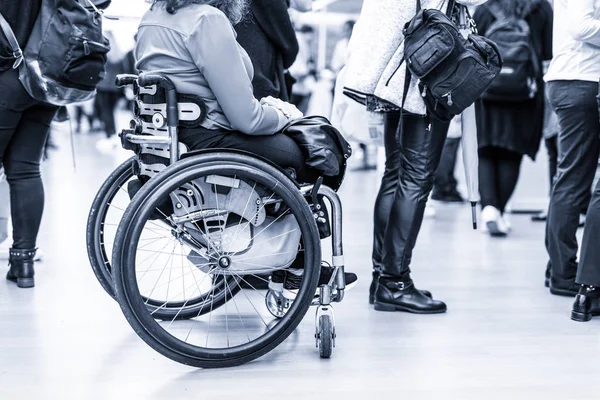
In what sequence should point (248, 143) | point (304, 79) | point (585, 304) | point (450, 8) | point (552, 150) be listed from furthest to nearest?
1. point (304, 79)
2. point (552, 150)
3. point (585, 304)
4. point (450, 8)
5. point (248, 143)

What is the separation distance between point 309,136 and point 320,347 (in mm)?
563

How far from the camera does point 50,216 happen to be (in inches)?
173

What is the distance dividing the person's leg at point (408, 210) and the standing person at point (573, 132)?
0.52 meters

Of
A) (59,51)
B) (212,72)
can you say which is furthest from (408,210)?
(59,51)

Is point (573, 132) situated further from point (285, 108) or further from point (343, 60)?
point (343, 60)

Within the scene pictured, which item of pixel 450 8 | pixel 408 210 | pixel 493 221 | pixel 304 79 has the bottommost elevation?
pixel 304 79

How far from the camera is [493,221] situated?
4.17 m

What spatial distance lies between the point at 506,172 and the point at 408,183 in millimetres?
1764

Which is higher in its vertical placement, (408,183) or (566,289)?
(408,183)

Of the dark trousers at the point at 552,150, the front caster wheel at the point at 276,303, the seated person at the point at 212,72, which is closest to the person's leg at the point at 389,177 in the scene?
the front caster wheel at the point at 276,303

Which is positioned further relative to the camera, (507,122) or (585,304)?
(507,122)

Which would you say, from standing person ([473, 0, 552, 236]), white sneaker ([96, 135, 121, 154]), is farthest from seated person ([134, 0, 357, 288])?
white sneaker ([96, 135, 121, 154])

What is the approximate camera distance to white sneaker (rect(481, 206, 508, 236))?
13.7ft

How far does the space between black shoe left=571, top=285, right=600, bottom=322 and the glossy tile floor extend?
0.12 ft
